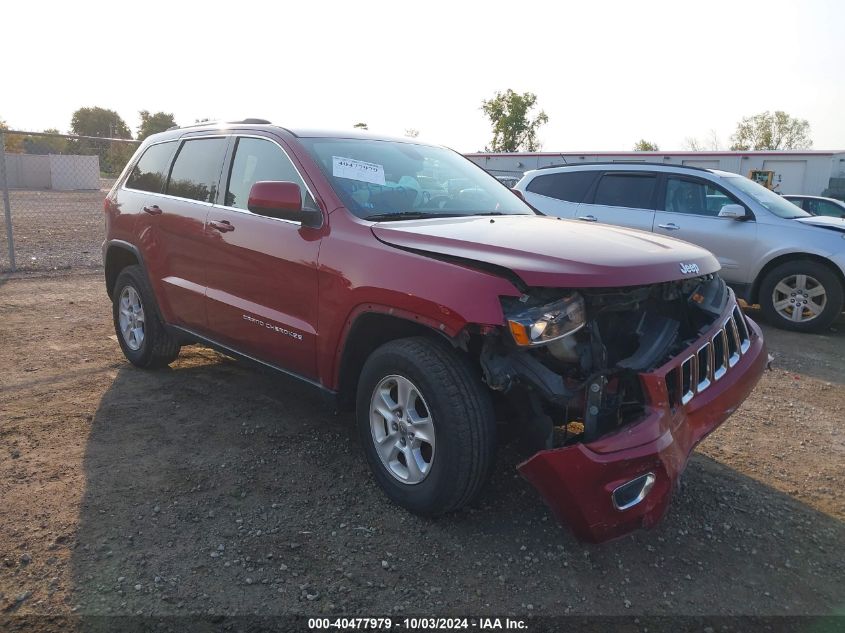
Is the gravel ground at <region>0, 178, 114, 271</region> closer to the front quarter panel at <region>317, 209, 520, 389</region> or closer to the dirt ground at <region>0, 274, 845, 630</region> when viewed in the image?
the dirt ground at <region>0, 274, 845, 630</region>

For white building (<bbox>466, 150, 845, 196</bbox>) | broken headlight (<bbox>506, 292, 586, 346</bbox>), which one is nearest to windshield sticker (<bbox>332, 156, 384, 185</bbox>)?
broken headlight (<bbox>506, 292, 586, 346</bbox>)

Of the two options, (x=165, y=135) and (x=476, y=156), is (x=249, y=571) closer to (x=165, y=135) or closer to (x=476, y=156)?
(x=165, y=135)

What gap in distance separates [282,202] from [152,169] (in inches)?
94.3

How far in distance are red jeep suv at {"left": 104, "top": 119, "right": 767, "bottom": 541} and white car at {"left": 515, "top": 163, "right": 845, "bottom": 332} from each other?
14.4 feet

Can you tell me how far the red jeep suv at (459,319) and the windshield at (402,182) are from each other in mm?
15

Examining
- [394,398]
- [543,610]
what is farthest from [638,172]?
[543,610]

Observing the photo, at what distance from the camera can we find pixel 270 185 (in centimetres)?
342

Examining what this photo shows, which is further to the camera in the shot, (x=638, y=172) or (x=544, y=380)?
(x=638, y=172)

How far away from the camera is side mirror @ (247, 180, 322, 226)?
339 centimetres

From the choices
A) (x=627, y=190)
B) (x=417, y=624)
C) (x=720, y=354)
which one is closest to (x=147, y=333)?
(x=417, y=624)

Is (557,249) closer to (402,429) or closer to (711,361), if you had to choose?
(711,361)

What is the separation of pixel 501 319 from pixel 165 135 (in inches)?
150

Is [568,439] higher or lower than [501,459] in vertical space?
higher

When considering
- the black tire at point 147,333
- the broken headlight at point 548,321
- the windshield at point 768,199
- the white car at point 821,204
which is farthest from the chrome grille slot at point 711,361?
the white car at point 821,204
